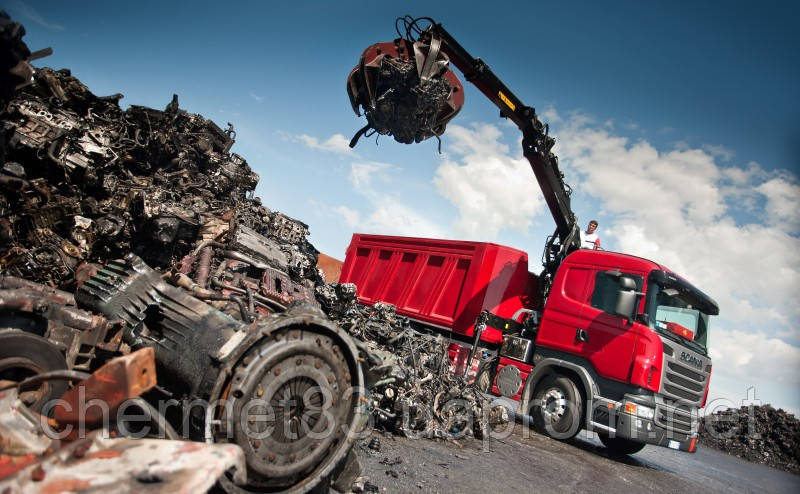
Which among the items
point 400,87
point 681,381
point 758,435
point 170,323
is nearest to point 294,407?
point 170,323

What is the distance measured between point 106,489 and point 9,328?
1.32m

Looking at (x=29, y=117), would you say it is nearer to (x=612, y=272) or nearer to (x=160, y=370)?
(x=160, y=370)

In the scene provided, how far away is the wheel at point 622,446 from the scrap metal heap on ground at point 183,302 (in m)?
2.73

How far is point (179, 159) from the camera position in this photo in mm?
6969

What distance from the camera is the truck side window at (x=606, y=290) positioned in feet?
18.9

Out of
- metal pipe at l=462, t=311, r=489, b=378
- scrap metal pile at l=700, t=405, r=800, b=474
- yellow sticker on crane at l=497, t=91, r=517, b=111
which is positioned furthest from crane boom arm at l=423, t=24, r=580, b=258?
scrap metal pile at l=700, t=405, r=800, b=474

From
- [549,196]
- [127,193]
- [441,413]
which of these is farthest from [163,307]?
[549,196]

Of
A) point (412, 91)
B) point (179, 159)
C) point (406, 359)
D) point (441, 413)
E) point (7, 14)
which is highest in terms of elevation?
point (412, 91)

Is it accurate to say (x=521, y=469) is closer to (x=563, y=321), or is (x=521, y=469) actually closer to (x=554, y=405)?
(x=554, y=405)

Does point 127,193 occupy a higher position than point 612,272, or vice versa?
point 612,272

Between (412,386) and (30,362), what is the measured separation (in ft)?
11.2

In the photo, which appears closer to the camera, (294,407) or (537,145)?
(294,407)

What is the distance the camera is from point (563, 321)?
6254mm

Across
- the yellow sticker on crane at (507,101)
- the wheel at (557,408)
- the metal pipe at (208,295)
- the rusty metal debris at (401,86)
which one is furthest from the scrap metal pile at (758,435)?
the metal pipe at (208,295)
